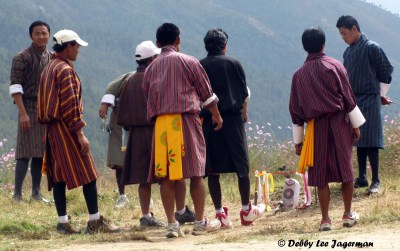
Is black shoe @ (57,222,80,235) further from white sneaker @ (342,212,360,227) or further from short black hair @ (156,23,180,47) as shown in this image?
white sneaker @ (342,212,360,227)

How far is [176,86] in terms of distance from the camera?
8.09 meters

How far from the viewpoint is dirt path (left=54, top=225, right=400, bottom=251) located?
6.99m

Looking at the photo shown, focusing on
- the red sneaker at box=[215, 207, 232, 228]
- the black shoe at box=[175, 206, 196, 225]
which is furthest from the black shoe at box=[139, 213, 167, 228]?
the red sneaker at box=[215, 207, 232, 228]

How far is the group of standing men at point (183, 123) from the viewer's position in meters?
8.12

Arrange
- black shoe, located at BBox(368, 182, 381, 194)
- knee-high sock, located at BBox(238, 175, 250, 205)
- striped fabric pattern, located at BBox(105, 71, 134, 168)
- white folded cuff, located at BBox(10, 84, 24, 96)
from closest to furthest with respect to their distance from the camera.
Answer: knee-high sock, located at BBox(238, 175, 250, 205) → black shoe, located at BBox(368, 182, 381, 194) → white folded cuff, located at BBox(10, 84, 24, 96) → striped fabric pattern, located at BBox(105, 71, 134, 168)

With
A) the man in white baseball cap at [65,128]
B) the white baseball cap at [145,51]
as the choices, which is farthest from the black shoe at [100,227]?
the white baseball cap at [145,51]

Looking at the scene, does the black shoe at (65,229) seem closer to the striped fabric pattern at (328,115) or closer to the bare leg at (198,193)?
the bare leg at (198,193)

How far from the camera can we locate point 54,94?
846cm

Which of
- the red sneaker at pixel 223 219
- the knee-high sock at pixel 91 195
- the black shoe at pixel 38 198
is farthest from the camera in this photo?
the black shoe at pixel 38 198

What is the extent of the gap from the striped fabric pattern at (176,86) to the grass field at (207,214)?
1.10 meters

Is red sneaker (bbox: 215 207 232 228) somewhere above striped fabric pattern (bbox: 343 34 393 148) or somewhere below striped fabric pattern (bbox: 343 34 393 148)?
below

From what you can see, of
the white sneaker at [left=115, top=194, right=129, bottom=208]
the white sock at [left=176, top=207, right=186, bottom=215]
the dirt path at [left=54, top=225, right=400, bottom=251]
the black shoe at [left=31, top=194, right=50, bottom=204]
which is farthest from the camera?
the black shoe at [left=31, top=194, right=50, bottom=204]

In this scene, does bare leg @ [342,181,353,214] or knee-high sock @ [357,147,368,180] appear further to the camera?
knee-high sock @ [357,147,368,180]

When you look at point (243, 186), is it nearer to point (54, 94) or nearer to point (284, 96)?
point (54, 94)
